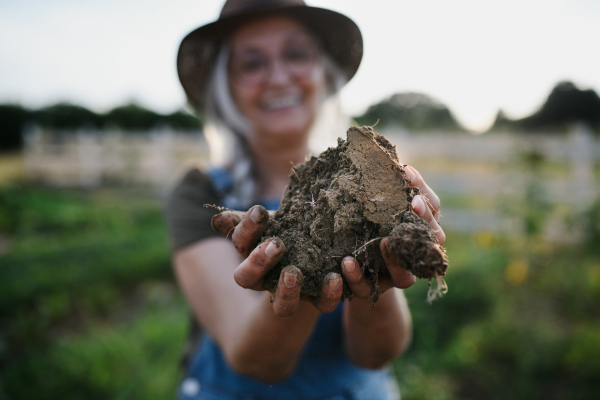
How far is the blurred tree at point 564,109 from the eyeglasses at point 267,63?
22889 millimetres

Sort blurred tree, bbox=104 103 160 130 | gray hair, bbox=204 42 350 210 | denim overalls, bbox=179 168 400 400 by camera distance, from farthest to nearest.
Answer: blurred tree, bbox=104 103 160 130
gray hair, bbox=204 42 350 210
denim overalls, bbox=179 168 400 400

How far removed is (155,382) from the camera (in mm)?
2850

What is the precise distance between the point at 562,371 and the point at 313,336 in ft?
9.12

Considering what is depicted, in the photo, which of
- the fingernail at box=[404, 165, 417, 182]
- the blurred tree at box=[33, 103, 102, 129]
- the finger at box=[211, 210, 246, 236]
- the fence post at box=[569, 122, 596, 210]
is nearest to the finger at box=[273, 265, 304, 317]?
the finger at box=[211, 210, 246, 236]

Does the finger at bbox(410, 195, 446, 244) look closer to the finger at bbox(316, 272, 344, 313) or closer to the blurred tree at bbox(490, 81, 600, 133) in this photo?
the finger at bbox(316, 272, 344, 313)

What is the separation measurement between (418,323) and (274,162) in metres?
2.58

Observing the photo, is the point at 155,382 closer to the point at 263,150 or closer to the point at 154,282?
the point at 263,150

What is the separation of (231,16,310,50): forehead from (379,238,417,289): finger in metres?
1.58

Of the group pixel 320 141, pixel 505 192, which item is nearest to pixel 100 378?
pixel 320 141

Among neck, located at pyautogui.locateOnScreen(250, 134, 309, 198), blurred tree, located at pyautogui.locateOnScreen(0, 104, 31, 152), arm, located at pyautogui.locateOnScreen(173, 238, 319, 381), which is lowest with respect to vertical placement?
blurred tree, located at pyautogui.locateOnScreen(0, 104, 31, 152)

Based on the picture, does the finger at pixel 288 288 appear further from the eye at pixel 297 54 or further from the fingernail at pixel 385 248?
the eye at pixel 297 54

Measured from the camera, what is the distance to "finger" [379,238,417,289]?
1.00 m

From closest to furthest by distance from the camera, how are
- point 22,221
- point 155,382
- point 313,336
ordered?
point 313,336 → point 155,382 → point 22,221

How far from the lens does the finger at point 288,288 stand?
3.19ft
